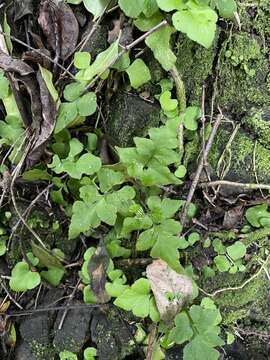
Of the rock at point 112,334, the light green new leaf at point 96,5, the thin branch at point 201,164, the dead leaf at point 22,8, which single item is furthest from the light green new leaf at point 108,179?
the dead leaf at point 22,8

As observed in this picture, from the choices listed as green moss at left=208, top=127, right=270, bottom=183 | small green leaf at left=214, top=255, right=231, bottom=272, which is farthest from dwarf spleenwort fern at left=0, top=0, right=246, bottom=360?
green moss at left=208, top=127, right=270, bottom=183

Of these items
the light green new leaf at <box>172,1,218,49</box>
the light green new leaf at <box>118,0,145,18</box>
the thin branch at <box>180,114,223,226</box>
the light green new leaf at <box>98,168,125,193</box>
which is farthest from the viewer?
the thin branch at <box>180,114,223,226</box>

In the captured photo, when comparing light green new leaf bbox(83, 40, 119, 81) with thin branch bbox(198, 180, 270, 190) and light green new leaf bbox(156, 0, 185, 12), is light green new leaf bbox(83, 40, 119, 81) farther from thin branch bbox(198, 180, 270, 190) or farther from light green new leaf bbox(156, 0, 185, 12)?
thin branch bbox(198, 180, 270, 190)

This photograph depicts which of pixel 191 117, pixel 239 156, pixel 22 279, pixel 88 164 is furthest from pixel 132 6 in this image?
pixel 22 279

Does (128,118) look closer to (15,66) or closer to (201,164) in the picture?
(201,164)

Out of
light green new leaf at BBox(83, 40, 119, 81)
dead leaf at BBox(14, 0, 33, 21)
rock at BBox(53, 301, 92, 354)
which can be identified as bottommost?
rock at BBox(53, 301, 92, 354)

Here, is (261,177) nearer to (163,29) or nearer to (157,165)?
(157,165)

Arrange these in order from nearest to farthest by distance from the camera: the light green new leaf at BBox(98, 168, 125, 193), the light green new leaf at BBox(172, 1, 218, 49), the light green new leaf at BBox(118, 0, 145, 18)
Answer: the light green new leaf at BBox(172, 1, 218, 49), the light green new leaf at BBox(118, 0, 145, 18), the light green new leaf at BBox(98, 168, 125, 193)
